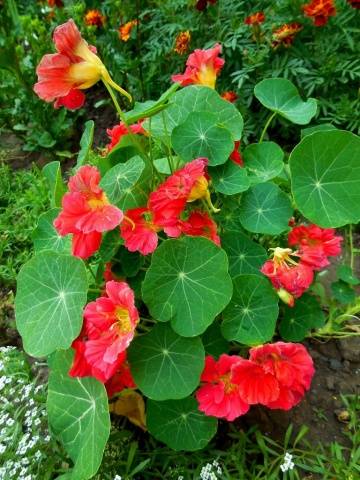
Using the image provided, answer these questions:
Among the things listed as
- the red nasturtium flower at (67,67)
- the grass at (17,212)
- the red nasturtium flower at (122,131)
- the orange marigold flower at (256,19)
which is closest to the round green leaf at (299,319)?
the red nasturtium flower at (122,131)

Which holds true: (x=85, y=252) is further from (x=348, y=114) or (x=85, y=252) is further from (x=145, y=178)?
(x=348, y=114)

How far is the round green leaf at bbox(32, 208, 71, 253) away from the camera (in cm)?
151

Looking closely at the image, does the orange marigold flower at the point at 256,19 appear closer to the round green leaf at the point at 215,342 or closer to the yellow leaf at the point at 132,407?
the round green leaf at the point at 215,342

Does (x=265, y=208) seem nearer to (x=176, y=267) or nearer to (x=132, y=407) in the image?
(x=176, y=267)

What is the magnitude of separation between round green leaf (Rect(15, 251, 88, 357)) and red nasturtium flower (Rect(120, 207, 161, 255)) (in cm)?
13

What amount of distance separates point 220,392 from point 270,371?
8.0 inches

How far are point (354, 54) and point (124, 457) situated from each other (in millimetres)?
2076

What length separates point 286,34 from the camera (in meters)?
2.34

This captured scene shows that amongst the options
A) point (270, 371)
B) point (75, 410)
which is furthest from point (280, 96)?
point (75, 410)

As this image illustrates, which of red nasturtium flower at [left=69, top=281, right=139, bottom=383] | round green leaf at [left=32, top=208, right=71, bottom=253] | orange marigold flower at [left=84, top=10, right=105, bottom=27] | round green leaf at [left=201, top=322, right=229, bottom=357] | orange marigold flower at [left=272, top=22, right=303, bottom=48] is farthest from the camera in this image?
orange marigold flower at [left=84, top=10, right=105, bottom=27]

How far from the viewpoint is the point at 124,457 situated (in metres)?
1.53

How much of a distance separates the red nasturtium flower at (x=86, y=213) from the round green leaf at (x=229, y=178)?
0.31 m

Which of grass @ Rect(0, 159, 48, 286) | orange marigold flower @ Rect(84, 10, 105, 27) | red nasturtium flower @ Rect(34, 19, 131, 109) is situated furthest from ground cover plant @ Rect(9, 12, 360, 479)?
orange marigold flower @ Rect(84, 10, 105, 27)

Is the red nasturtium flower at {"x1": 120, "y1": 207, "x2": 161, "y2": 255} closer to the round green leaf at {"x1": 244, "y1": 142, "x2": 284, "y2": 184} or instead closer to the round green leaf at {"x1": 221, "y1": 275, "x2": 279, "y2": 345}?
the round green leaf at {"x1": 221, "y1": 275, "x2": 279, "y2": 345}
